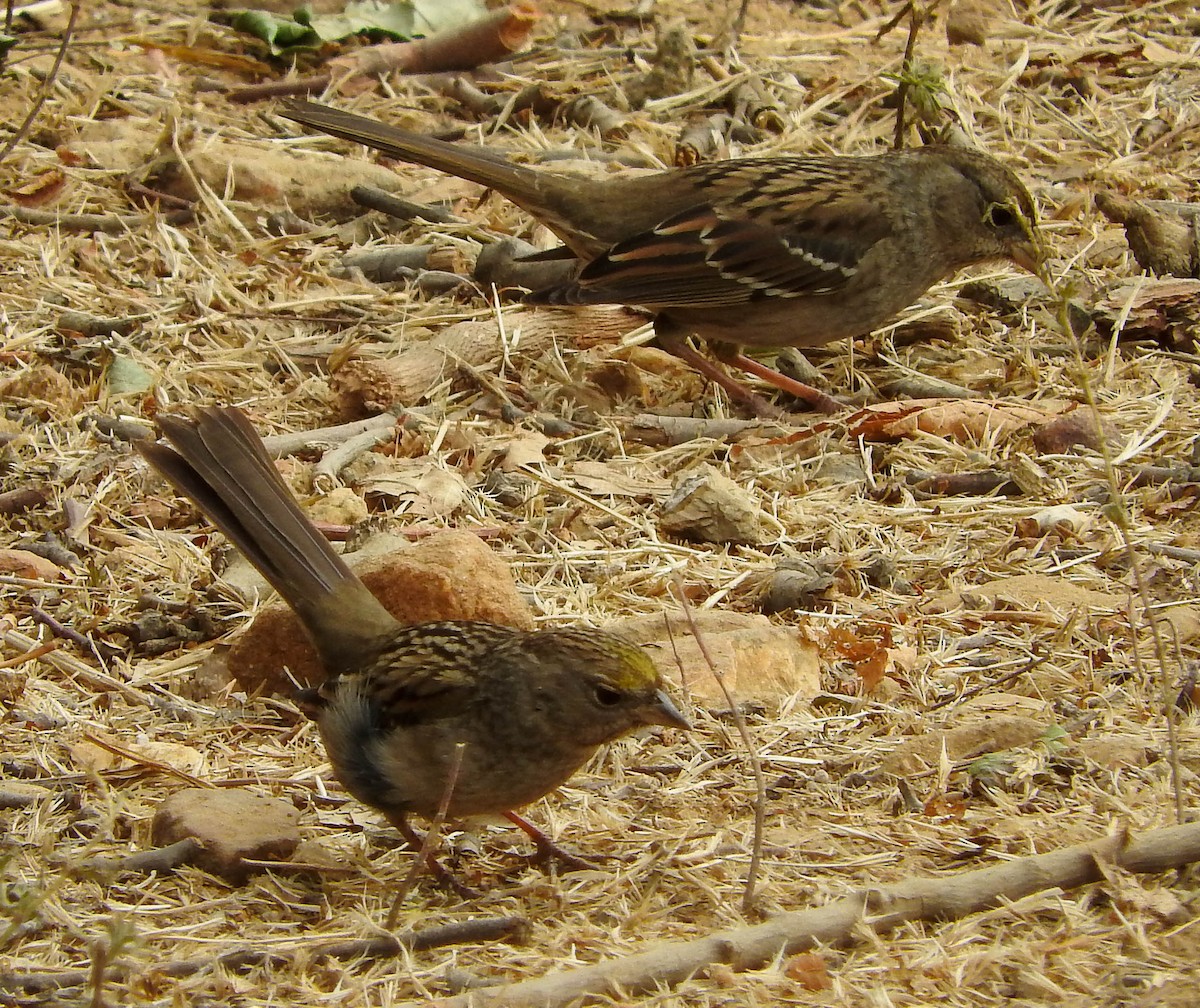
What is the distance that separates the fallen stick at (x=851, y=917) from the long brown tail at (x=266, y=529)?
1255 mm

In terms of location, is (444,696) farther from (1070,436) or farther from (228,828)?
(1070,436)

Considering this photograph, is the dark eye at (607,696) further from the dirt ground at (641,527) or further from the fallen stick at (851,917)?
the fallen stick at (851,917)

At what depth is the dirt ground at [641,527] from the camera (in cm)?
342

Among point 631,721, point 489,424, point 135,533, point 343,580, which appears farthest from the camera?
point 489,424

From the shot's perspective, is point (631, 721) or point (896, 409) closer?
point (631, 721)

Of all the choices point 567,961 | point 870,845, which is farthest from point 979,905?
point 567,961

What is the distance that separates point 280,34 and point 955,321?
3.91 meters

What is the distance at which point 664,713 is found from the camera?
3.69 m

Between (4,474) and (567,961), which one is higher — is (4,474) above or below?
below

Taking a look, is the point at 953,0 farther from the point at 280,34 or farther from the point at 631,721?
the point at 631,721

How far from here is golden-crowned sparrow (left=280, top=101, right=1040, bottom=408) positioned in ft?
21.3

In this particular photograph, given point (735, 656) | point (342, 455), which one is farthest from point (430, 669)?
point (342, 455)

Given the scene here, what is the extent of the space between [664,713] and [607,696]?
0.43 ft

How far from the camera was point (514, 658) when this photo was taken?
12.5ft
